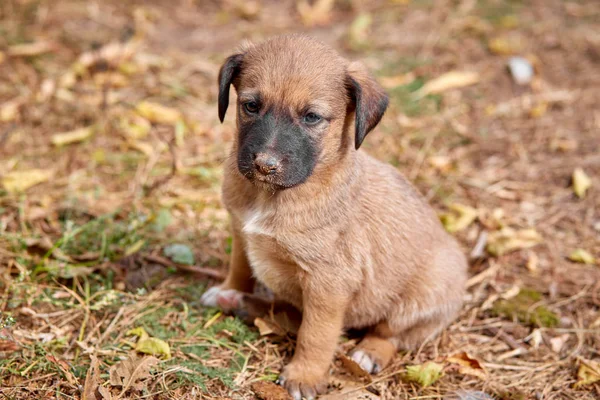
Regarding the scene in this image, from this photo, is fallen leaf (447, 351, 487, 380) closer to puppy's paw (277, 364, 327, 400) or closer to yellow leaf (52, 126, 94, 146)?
puppy's paw (277, 364, 327, 400)

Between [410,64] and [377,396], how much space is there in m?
5.10

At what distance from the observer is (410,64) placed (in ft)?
26.1

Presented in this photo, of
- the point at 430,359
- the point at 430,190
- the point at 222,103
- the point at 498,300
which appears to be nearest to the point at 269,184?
the point at 222,103

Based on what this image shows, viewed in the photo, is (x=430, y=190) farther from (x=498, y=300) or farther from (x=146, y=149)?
(x=146, y=149)

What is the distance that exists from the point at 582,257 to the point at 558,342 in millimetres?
1020

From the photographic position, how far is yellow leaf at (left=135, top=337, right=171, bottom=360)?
388 centimetres

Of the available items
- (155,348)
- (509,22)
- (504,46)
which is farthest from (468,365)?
(509,22)

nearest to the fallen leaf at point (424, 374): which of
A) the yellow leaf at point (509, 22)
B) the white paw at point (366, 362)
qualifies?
the white paw at point (366, 362)

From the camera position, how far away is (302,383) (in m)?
3.91

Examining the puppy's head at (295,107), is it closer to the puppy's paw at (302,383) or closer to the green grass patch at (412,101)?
the puppy's paw at (302,383)

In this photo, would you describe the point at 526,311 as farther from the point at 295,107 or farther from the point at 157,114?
the point at 157,114

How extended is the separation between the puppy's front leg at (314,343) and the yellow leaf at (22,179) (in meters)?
2.87

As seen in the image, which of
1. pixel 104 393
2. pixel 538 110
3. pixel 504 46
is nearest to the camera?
pixel 104 393

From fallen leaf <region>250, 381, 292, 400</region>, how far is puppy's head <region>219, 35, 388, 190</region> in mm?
1262
